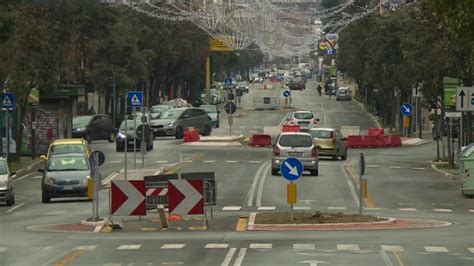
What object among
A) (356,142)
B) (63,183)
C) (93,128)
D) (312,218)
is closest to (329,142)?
(356,142)

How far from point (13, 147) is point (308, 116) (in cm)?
2801

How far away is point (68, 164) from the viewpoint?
4097 cm

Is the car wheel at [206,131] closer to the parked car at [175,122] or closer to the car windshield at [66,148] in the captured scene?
the parked car at [175,122]

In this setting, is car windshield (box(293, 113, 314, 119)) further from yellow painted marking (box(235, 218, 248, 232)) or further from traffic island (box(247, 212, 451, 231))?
yellow painted marking (box(235, 218, 248, 232))

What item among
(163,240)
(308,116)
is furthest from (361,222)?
(308,116)

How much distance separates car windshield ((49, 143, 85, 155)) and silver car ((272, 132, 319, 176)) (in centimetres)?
732

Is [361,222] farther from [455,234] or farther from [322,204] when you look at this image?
[322,204]

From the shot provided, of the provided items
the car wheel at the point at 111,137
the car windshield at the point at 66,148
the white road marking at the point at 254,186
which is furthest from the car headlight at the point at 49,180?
the car wheel at the point at 111,137

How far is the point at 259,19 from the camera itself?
142 meters

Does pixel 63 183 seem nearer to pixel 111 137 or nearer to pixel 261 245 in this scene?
pixel 261 245

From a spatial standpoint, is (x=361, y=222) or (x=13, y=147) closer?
(x=361, y=222)

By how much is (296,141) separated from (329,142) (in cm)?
976

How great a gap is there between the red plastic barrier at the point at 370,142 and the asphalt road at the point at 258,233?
5286 millimetres

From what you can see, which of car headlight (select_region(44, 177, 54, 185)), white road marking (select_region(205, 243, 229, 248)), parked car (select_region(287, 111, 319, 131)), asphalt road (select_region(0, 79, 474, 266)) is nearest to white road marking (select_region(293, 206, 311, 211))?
asphalt road (select_region(0, 79, 474, 266))
